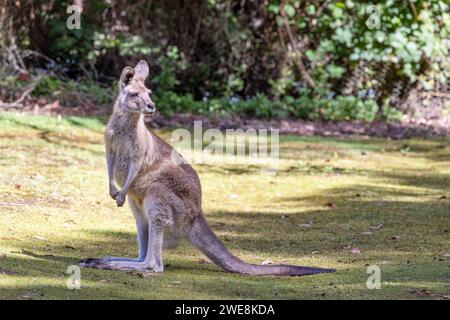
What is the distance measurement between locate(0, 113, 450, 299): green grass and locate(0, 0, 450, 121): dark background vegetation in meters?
1.54

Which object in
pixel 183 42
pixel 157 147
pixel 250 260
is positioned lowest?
pixel 250 260

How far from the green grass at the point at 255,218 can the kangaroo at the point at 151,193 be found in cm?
13

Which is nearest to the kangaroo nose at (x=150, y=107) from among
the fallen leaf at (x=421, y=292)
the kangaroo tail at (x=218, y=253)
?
the kangaroo tail at (x=218, y=253)

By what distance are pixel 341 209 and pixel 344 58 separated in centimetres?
586

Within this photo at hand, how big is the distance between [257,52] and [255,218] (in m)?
Result: 6.33

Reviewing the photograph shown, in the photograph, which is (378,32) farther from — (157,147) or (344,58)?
(157,147)

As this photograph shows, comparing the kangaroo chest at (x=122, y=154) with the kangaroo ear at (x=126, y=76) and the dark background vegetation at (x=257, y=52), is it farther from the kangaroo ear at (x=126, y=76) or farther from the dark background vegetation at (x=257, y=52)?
the dark background vegetation at (x=257, y=52)

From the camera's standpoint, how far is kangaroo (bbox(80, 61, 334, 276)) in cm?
539

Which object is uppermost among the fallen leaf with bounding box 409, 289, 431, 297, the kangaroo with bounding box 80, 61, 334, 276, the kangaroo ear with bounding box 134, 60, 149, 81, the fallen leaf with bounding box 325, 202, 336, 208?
the kangaroo ear with bounding box 134, 60, 149, 81

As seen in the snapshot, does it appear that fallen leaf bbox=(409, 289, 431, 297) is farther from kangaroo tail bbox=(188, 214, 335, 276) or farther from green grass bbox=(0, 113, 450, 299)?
kangaroo tail bbox=(188, 214, 335, 276)

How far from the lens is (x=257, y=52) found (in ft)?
45.5

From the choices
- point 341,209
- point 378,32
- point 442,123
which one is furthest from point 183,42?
point 341,209

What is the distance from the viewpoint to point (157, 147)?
5.76 m

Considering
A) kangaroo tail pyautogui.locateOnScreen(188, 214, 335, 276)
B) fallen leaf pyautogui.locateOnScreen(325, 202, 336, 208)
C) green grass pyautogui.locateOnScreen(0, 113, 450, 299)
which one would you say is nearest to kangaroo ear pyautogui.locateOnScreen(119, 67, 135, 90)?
kangaroo tail pyautogui.locateOnScreen(188, 214, 335, 276)
